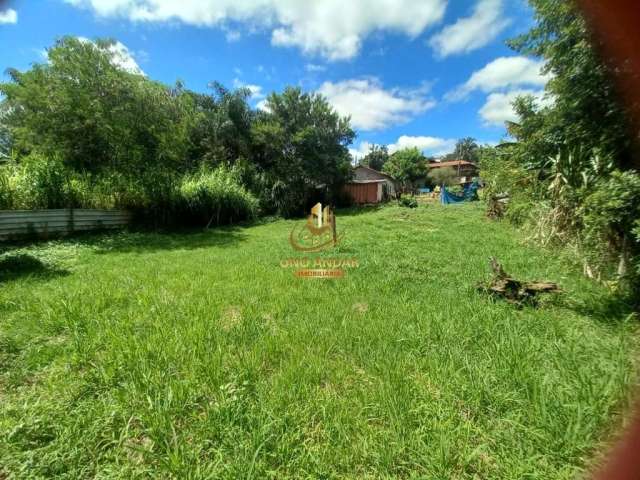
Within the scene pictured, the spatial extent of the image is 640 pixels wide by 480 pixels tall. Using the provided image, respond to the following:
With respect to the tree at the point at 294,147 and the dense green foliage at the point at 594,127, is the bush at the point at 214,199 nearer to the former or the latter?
the tree at the point at 294,147

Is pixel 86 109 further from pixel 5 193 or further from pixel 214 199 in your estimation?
pixel 214 199

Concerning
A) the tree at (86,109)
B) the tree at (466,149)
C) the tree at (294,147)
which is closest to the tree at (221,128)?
the tree at (294,147)

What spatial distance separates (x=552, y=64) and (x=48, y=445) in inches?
203

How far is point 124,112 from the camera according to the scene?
7.41 metres

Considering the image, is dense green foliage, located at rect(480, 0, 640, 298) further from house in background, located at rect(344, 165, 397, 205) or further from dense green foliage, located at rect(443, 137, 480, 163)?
dense green foliage, located at rect(443, 137, 480, 163)

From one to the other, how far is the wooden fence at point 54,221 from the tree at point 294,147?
735cm

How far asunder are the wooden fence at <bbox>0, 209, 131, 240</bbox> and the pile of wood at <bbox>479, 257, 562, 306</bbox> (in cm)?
1015

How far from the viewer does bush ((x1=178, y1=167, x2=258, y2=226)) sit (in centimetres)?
1017

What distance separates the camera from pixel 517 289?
119 inches

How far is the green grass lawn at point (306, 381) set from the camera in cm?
130

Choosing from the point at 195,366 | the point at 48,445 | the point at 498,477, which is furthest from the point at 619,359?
the point at 48,445

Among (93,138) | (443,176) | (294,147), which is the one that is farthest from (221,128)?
(443,176)

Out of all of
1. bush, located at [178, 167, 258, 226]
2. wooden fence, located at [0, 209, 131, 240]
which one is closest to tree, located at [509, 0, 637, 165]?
bush, located at [178, 167, 258, 226]

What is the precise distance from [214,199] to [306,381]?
10355mm
